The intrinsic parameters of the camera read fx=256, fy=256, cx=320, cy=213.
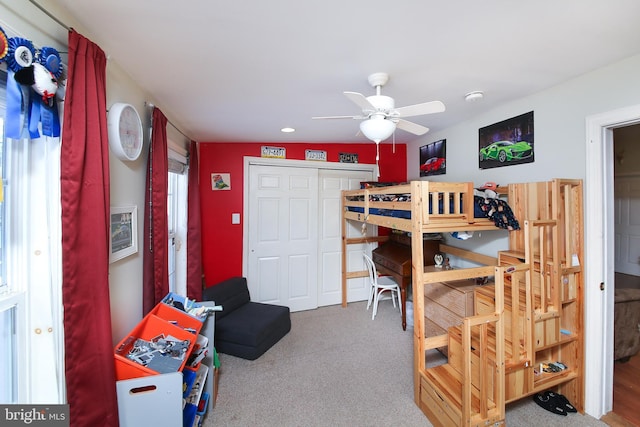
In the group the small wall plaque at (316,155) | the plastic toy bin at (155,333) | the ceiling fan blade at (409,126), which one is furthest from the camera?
the small wall plaque at (316,155)

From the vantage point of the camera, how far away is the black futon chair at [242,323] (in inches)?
96.8

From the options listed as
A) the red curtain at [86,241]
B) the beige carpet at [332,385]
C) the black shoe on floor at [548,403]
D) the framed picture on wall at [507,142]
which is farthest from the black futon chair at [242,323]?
the framed picture on wall at [507,142]

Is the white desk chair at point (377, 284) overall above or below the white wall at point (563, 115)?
below

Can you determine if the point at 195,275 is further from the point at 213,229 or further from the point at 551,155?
the point at 551,155

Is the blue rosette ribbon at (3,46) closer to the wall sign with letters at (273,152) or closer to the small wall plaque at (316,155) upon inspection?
the wall sign with letters at (273,152)

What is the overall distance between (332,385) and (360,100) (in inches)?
85.2

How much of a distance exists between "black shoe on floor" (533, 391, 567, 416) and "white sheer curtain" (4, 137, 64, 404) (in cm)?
289

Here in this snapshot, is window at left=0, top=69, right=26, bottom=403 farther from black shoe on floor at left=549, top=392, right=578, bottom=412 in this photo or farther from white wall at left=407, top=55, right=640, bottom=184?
black shoe on floor at left=549, top=392, right=578, bottom=412

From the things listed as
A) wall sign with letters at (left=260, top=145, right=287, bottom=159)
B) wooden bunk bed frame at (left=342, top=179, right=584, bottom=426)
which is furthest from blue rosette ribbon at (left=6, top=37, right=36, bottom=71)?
wall sign with letters at (left=260, top=145, right=287, bottom=159)

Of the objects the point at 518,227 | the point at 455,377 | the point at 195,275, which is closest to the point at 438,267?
the point at 518,227

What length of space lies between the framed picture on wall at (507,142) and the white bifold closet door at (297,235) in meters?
1.61

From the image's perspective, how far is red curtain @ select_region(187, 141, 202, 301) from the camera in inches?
106

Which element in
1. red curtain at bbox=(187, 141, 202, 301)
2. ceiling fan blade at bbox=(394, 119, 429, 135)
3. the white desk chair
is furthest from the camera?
the white desk chair

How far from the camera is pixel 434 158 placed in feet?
10.7
